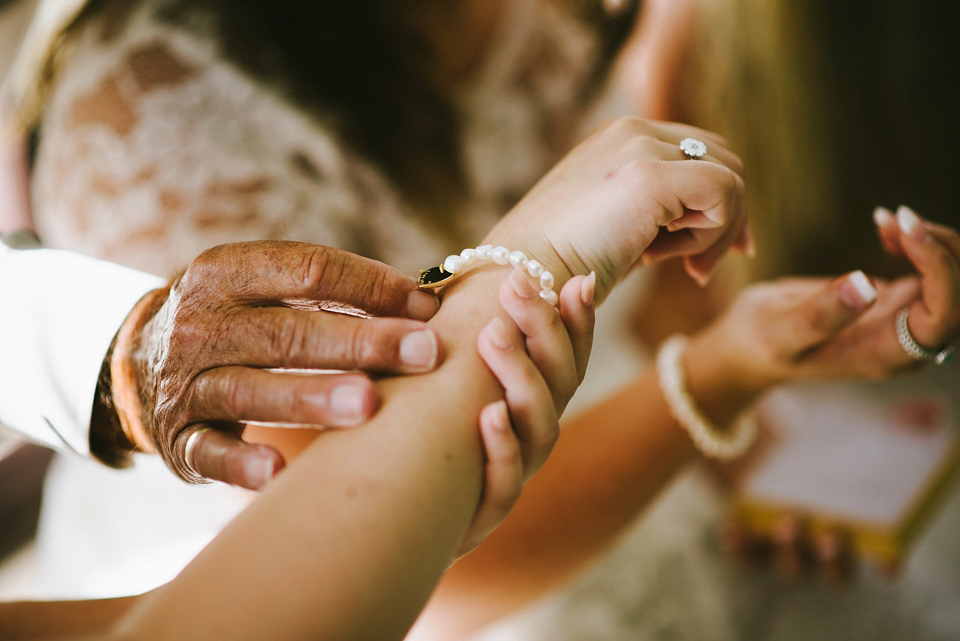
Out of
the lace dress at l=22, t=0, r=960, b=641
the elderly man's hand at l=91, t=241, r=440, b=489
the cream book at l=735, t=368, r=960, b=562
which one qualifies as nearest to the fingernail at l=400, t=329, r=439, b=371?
the elderly man's hand at l=91, t=241, r=440, b=489

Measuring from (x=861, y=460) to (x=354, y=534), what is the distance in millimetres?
876

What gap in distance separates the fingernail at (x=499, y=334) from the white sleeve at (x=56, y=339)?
19 cm

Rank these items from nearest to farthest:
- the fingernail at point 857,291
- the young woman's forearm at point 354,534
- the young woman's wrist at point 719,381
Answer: the young woman's forearm at point 354,534 < the fingernail at point 857,291 < the young woman's wrist at point 719,381

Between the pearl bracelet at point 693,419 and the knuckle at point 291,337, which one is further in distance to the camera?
the pearl bracelet at point 693,419

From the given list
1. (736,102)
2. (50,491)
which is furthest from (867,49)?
(50,491)

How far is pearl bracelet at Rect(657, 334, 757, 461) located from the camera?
612 mm

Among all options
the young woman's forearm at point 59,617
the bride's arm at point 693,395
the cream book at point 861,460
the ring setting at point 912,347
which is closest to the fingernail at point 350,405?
the young woman's forearm at point 59,617

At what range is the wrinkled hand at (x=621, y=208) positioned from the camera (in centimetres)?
35

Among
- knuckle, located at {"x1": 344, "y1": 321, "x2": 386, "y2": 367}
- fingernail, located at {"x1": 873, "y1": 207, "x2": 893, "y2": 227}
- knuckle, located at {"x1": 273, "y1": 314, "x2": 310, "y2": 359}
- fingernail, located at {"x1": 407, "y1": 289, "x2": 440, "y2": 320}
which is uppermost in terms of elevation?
knuckle, located at {"x1": 273, "y1": 314, "x2": 310, "y2": 359}

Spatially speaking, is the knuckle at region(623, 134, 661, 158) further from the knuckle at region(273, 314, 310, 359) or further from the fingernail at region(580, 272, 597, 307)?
the knuckle at region(273, 314, 310, 359)

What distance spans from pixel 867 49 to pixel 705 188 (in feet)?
3.24

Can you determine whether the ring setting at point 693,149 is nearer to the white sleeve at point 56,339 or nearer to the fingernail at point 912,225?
the fingernail at point 912,225

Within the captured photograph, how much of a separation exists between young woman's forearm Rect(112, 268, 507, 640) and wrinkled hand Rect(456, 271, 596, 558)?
1 cm

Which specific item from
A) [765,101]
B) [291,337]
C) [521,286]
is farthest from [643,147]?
[765,101]
